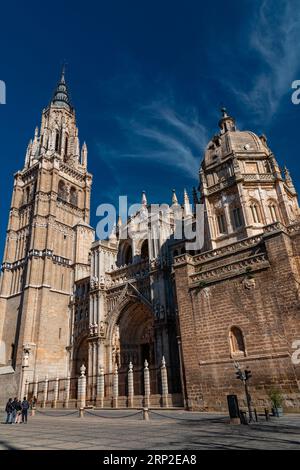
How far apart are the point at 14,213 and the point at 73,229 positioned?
7.19 m

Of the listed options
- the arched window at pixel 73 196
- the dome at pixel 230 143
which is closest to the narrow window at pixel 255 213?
the dome at pixel 230 143

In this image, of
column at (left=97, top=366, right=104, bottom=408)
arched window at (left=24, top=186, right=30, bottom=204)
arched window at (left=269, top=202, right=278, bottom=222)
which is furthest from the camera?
arched window at (left=24, top=186, right=30, bottom=204)

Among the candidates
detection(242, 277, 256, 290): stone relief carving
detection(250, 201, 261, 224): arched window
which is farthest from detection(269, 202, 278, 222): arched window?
detection(242, 277, 256, 290): stone relief carving

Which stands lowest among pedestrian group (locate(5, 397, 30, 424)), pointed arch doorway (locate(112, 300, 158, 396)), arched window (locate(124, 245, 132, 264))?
pedestrian group (locate(5, 397, 30, 424))

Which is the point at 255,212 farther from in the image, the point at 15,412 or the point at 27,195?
the point at 27,195

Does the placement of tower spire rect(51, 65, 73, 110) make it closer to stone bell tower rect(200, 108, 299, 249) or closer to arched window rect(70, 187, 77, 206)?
arched window rect(70, 187, 77, 206)

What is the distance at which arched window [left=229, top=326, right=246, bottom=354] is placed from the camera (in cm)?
1481

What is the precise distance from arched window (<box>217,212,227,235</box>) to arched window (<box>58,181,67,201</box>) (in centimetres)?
2335

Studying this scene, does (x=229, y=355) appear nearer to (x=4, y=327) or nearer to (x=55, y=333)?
(x=55, y=333)

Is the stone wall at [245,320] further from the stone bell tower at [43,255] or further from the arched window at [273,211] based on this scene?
the stone bell tower at [43,255]

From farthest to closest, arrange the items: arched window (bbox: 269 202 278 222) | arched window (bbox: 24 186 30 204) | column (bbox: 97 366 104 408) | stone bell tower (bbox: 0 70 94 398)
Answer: arched window (bbox: 24 186 30 204) < stone bell tower (bbox: 0 70 94 398) < column (bbox: 97 366 104 408) < arched window (bbox: 269 202 278 222)

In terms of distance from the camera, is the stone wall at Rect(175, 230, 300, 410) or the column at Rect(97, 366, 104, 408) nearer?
the stone wall at Rect(175, 230, 300, 410)

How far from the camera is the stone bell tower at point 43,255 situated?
30.0 meters

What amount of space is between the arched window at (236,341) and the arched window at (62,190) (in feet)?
96.1
